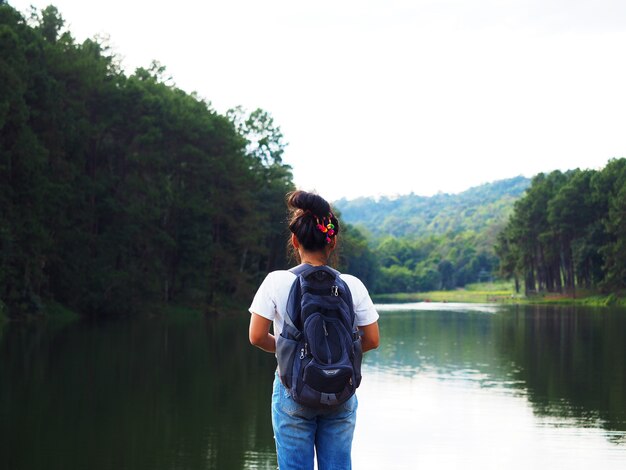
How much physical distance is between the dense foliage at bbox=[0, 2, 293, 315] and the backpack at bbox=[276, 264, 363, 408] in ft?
100

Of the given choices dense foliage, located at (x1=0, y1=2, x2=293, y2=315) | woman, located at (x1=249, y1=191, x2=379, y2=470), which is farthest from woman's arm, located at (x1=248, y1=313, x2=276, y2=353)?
dense foliage, located at (x1=0, y1=2, x2=293, y2=315)

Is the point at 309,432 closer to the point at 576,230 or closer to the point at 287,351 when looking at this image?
the point at 287,351

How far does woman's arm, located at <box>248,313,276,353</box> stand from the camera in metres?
3.71

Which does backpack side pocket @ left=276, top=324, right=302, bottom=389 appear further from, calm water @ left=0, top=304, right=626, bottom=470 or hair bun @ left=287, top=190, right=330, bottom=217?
calm water @ left=0, top=304, right=626, bottom=470

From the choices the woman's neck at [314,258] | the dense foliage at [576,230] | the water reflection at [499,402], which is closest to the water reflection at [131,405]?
the water reflection at [499,402]

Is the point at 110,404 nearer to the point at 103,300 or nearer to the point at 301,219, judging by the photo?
the point at 301,219

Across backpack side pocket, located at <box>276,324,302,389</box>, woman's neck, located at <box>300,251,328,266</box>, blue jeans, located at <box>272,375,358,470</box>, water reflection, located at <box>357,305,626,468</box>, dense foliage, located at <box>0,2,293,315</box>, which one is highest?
dense foliage, located at <box>0,2,293,315</box>

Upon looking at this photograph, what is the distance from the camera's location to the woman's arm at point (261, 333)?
12.2 feet

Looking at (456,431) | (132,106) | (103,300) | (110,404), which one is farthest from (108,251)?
(456,431)

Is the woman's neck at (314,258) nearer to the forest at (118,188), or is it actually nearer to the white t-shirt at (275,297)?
the white t-shirt at (275,297)

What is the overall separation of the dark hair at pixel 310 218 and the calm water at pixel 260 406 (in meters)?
6.86

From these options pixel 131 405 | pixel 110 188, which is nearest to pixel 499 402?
pixel 131 405

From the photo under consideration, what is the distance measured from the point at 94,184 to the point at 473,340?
21018mm

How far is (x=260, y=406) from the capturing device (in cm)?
1495
